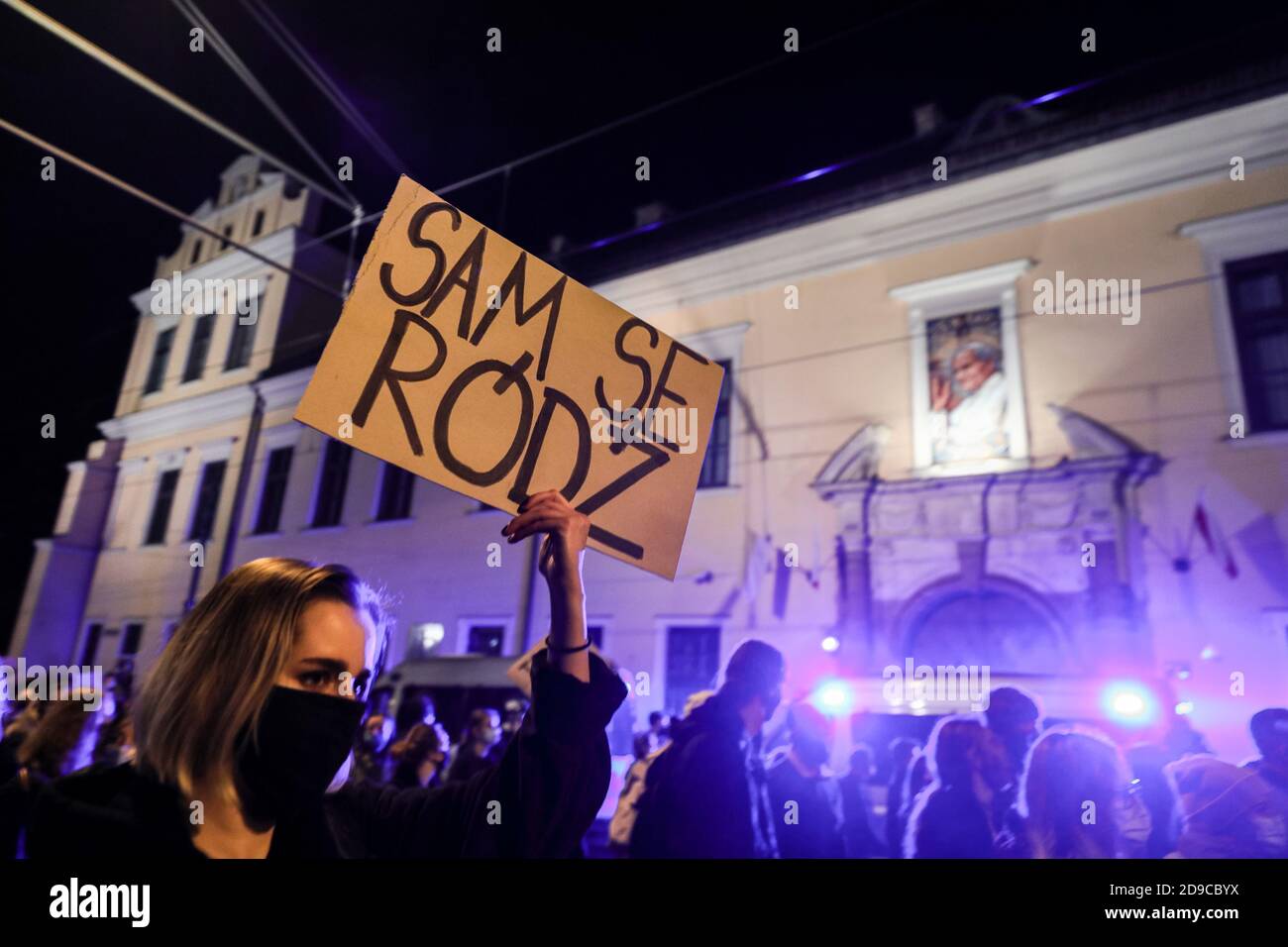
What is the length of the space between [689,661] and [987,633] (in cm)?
423

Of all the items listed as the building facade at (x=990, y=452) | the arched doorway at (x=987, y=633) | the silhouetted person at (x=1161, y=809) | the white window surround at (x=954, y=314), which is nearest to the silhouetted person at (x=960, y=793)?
the silhouetted person at (x=1161, y=809)

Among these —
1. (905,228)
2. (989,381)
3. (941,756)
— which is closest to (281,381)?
(905,228)

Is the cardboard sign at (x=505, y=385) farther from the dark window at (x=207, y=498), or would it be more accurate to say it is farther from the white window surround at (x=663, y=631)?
the dark window at (x=207, y=498)

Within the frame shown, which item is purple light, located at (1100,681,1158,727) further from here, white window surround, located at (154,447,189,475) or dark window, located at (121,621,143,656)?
white window surround, located at (154,447,189,475)

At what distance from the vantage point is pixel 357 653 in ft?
4.93

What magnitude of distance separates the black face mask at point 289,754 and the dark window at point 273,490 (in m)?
17.5

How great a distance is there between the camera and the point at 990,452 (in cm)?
956

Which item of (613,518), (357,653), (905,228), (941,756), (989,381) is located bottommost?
(941,756)

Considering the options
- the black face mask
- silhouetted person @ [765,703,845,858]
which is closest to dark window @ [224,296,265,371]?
silhouetted person @ [765,703,845,858]

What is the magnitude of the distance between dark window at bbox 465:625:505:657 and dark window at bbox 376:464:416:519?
3238 millimetres

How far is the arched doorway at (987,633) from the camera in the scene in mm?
8820

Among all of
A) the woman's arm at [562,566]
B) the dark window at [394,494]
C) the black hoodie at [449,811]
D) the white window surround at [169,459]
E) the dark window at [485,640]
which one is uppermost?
the white window surround at [169,459]
